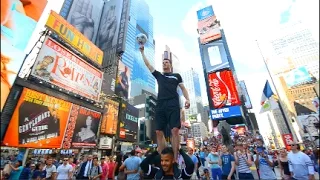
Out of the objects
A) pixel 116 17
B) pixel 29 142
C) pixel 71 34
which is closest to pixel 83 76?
pixel 71 34

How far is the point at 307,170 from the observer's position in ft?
14.3

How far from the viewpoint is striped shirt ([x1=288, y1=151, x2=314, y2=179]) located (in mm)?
4320

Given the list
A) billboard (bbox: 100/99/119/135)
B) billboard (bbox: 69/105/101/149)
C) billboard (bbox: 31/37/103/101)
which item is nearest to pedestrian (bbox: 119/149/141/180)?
billboard (bbox: 31/37/103/101)

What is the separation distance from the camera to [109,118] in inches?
1193

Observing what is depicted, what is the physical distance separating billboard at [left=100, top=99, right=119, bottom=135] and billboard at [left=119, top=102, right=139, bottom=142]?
388 cm

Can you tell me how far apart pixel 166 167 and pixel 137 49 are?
93.3m

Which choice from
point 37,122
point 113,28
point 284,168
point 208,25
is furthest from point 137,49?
point 284,168

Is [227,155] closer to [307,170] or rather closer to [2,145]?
[307,170]

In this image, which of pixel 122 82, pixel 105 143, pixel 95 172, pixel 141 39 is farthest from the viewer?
pixel 122 82

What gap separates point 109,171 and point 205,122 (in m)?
152

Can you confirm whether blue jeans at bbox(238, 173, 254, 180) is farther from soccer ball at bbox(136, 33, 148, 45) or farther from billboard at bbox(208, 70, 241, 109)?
billboard at bbox(208, 70, 241, 109)

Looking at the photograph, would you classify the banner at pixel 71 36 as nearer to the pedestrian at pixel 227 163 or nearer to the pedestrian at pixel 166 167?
the pedestrian at pixel 227 163

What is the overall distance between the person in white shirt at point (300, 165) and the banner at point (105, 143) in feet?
94.3

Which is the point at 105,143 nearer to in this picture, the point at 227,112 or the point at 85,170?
the point at 227,112
